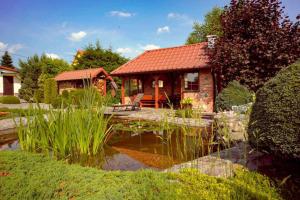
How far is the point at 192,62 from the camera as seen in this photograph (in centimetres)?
1334

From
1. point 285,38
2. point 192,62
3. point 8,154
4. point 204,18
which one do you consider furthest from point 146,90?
point 204,18

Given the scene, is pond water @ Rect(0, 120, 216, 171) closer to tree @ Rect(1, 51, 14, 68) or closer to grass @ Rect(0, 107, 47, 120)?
grass @ Rect(0, 107, 47, 120)

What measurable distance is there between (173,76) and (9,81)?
21.2m

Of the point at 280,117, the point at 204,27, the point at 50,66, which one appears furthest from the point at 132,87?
the point at 204,27

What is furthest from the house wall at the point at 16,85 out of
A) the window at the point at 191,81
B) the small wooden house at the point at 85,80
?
the window at the point at 191,81

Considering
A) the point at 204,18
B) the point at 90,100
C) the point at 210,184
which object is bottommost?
the point at 210,184

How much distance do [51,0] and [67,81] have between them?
42.5 feet

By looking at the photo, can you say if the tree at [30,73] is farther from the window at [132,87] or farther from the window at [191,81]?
the window at [191,81]

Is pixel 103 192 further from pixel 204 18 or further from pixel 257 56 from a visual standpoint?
pixel 204 18

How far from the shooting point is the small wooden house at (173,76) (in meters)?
12.9

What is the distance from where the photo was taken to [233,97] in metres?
9.65

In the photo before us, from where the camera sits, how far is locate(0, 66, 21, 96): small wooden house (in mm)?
26812

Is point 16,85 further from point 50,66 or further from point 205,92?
point 205,92

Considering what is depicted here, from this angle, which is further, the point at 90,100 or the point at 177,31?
the point at 177,31
